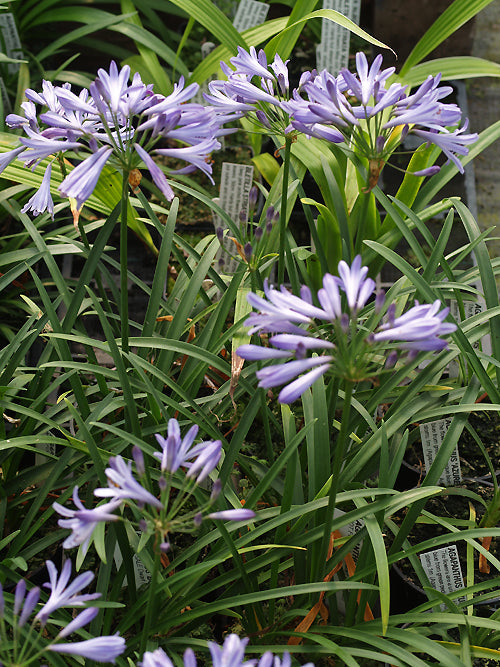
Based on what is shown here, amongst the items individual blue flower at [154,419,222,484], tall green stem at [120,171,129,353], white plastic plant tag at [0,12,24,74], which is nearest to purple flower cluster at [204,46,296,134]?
tall green stem at [120,171,129,353]

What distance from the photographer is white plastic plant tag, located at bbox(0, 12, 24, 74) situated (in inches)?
88.7

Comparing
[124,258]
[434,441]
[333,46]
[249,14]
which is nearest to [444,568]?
[434,441]

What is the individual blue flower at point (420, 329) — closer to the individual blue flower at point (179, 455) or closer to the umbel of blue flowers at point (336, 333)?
the umbel of blue flowers at point (336, 333)

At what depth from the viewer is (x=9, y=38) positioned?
2.32 meters

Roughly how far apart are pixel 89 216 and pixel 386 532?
1301 mm

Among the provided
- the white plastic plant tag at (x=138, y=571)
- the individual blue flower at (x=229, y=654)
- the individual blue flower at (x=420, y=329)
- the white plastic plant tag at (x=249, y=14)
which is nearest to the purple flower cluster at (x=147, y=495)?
the individual blue flower at (x=229, y=654)

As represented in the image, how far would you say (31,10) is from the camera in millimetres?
2633

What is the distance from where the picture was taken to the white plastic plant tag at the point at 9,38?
7.39 feet

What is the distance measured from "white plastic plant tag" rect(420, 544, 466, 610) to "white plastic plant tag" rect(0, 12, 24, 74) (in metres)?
2.02

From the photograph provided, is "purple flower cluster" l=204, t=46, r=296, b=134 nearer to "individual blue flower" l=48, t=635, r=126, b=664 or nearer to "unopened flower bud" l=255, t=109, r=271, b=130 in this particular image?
"unopened flower bud" l=255, t=109, r=271, b=130

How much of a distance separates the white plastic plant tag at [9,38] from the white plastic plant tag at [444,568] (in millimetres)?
2017

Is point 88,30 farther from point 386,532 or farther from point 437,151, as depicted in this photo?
point 386,532

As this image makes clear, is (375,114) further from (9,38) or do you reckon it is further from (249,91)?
(9,38)

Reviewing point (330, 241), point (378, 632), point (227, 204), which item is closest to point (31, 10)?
point (227, 204)
